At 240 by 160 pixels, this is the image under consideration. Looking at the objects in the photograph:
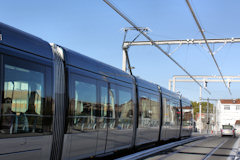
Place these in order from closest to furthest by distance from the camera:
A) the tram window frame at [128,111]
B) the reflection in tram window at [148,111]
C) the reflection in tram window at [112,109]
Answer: the reflection in tram window at [112,109] < the tram window frame at [128,111] < the reflection in tram window at [148,111]

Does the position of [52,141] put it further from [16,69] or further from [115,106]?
[115,106]

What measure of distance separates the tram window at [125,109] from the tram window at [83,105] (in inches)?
91.7

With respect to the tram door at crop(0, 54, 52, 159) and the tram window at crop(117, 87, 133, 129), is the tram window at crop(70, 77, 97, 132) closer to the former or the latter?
the tram door at crop(0, 54, 52, 159)

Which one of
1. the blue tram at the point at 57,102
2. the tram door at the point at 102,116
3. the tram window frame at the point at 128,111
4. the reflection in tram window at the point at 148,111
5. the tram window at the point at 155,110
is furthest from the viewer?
the tram window at the point at 155,110

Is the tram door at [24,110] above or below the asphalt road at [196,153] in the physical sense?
above

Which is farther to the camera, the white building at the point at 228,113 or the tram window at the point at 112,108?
the white building at the point at 228,113

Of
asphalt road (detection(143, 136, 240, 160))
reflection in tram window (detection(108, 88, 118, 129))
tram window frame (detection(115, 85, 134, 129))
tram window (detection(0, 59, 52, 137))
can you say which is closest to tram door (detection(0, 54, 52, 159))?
tram window (detection(0, 59, 52, 137))

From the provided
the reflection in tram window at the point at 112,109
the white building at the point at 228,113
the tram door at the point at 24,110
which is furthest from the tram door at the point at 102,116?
the white building at the point at 228,113

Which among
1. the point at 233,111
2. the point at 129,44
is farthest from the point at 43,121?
the point at 233,111

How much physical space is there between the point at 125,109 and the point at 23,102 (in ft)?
20.8

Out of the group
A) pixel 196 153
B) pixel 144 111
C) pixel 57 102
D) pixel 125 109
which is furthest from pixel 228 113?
pixel 57 102

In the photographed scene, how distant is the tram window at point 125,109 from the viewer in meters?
12.0

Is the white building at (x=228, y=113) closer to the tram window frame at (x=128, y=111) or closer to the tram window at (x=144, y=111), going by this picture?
the tram window at (x=144, y=111)

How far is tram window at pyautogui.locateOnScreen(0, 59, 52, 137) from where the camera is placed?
6.14m
